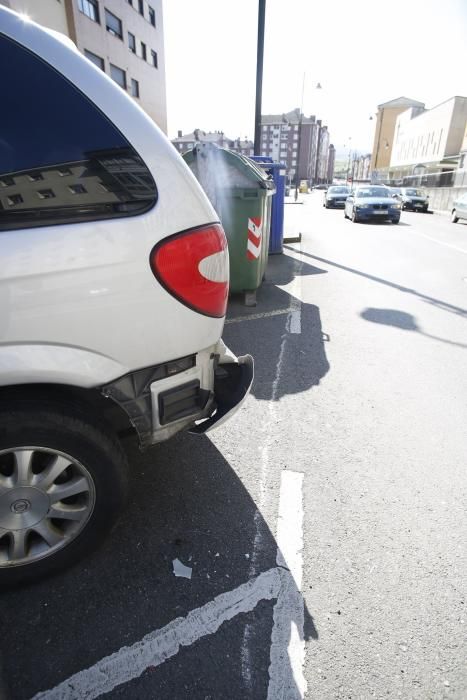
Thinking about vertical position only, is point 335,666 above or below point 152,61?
below

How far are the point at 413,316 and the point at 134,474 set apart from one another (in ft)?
15.3

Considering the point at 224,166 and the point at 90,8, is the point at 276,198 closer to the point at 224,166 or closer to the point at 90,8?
the point at 224,166

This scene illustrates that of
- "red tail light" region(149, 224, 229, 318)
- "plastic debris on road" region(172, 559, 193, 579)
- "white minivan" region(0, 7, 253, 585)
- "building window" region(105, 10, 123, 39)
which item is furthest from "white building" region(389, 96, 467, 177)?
"plastic debris on road" region(172, 559, 193, 579)

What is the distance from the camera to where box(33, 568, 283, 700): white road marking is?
60.8 inches

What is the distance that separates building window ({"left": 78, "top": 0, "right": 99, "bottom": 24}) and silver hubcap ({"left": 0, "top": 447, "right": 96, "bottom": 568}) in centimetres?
2832

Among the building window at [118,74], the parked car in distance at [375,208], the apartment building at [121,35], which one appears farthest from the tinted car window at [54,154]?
the building window at [118,74]

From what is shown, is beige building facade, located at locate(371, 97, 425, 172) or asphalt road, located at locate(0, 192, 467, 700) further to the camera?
beige building facade, located at locate(371, 97, 425, 172)

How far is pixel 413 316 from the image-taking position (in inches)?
231

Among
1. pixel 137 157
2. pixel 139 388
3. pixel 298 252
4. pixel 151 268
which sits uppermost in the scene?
pixel 137 157

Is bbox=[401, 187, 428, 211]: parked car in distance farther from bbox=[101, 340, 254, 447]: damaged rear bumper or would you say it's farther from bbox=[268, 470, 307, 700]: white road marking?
bbox=[101, 340, 254, 447]: damaged rear bumper

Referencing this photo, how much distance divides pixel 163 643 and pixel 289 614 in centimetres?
55

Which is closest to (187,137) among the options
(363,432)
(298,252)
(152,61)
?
(152,61)

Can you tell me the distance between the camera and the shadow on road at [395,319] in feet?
17.1

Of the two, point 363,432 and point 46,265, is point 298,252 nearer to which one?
point 363,432
